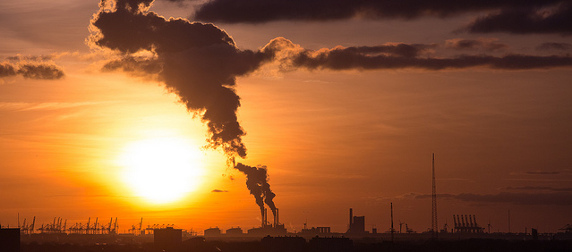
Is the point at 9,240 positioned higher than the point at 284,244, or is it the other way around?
the point at 9,240

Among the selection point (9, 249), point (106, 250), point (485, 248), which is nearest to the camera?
point (9, 249)

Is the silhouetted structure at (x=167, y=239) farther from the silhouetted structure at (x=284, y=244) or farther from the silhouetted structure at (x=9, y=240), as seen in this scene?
the silhouetted structure at (x=9, y=240)

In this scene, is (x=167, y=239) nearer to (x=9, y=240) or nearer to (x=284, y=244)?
(x=284, y=244)

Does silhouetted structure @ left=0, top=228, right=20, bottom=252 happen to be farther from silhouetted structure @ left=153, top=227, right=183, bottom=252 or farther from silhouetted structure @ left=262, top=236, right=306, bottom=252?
silhouetted structure @ left=262, top=236, right=306, bottom=252

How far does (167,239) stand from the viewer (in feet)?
466

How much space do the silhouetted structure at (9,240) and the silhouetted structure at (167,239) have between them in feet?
141

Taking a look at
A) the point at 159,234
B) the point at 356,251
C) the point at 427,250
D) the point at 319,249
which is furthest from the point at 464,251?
the point at 159,234

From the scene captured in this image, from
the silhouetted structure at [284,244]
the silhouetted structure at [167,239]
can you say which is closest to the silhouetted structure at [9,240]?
the silhouetted structure at [167,239]

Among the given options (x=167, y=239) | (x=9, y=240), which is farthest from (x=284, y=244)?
(x=9, y=240)

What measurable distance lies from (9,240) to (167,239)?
46.8m

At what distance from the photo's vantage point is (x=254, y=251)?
491 ft

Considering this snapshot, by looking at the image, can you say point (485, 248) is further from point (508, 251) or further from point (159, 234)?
point (159, 234)

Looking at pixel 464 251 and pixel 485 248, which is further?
pixel 485 248

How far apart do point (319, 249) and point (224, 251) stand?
71.2 ft
